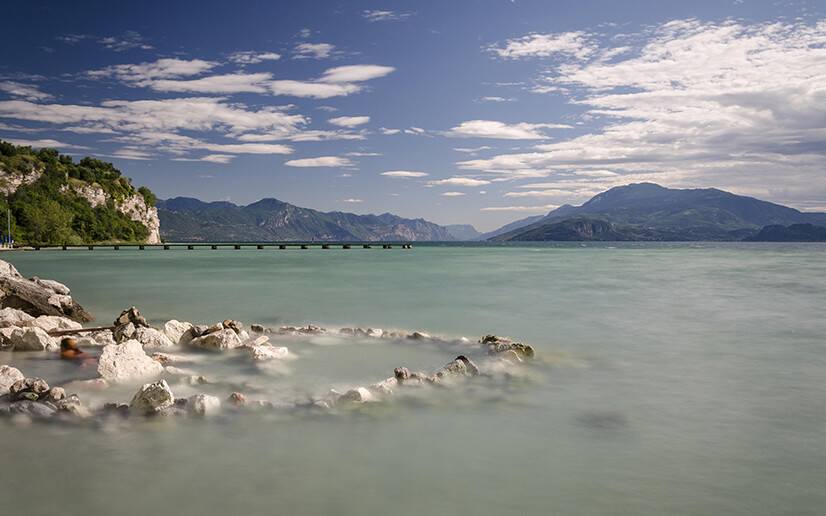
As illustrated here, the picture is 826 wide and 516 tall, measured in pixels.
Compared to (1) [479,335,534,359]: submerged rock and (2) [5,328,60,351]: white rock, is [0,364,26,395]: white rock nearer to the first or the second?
(2) [5,328,60,351]: white rock

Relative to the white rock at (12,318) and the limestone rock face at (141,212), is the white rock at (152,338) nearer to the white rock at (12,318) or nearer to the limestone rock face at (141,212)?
the white rock at (12,318)

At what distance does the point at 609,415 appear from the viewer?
7445 millimetres

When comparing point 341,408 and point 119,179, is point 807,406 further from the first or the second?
point 119,179

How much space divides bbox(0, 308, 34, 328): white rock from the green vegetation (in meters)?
126

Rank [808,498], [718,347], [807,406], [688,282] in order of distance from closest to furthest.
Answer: [808,498] → [807,406] → [718,347] → [688,282]

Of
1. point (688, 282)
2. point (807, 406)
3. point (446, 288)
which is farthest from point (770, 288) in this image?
point (807, 406)

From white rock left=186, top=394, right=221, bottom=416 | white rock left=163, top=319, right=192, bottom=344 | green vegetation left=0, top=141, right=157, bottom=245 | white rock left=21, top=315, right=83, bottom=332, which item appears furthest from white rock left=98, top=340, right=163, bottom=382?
green vegetation left=0, top=141, right=157, bottom=245

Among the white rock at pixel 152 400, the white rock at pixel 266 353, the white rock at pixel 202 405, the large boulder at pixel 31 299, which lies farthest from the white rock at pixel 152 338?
the large boulder at pixel 31 299

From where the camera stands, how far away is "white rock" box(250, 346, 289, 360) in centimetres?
1043

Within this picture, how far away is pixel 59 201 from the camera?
140 m

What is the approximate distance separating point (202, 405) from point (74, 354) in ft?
19.1

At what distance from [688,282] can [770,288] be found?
530cm

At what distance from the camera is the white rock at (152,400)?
22.7ft

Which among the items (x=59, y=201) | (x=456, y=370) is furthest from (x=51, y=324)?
(x=59, y=201)
